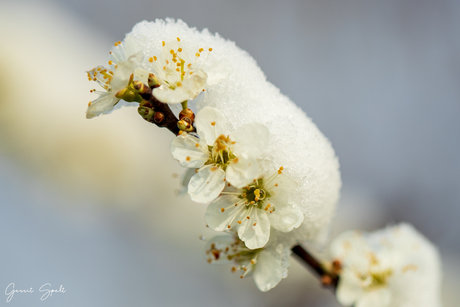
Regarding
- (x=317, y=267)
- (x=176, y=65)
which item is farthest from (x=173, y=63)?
(x=317, y=267)

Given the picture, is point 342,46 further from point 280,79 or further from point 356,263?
point 356,263

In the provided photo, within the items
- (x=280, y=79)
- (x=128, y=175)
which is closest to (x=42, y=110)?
(x=128, y=175)

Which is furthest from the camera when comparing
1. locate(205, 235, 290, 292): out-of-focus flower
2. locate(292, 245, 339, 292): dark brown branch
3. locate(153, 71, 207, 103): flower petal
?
locate(292, 245, 339, 292): dark brown branch

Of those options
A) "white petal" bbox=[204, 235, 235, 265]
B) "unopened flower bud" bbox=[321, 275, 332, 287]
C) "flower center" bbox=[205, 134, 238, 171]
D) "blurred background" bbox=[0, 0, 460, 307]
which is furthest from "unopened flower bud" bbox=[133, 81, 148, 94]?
"blurred background" bbox=[0, 0, 460, 307]

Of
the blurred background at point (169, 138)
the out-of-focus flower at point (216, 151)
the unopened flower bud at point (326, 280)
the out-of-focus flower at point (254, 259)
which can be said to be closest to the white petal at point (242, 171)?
the out-of-focus flower at point (216, 151)

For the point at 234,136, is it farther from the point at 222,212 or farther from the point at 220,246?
the point at 220,246

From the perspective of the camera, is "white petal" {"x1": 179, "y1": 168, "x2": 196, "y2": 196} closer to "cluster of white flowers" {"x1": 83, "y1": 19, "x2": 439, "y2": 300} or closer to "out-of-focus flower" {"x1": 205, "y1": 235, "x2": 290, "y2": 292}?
"cluster of white flowers" {"x1": 83, "y1": 19, "x2": 439, "y2": 300}
